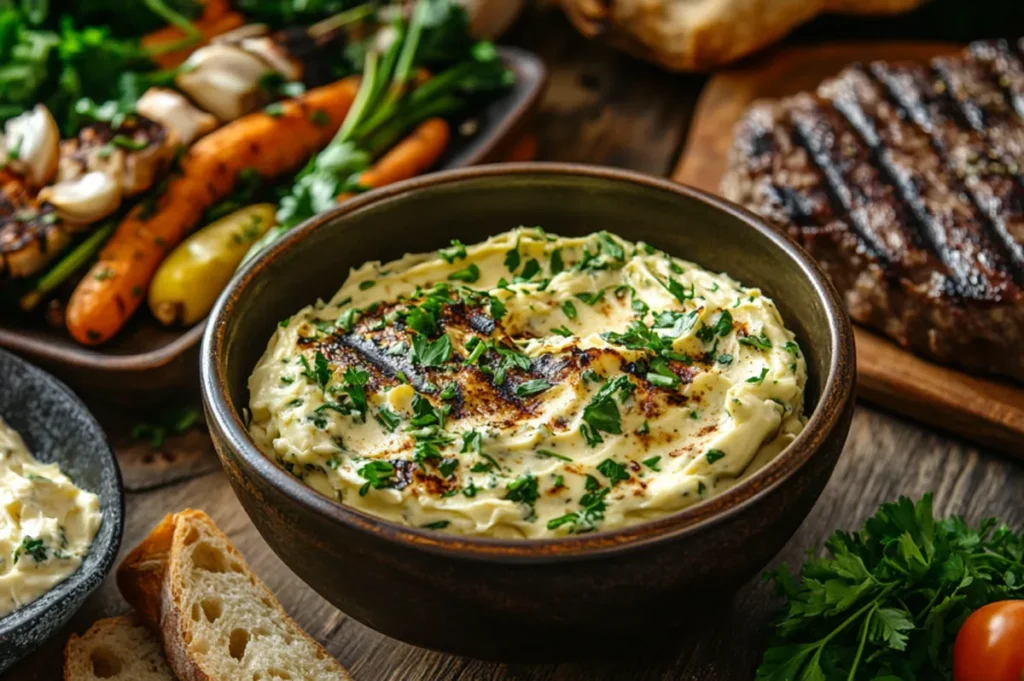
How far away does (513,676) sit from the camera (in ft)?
7.97

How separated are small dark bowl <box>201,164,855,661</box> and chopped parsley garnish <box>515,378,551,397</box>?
471mm

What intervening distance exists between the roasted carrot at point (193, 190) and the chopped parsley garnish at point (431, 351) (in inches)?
51.9

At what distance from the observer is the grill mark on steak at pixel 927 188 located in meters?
3.03

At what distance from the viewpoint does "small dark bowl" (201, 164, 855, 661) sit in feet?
6.36

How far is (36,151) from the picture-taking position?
3436 millimetres

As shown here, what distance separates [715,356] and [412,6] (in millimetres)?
2549

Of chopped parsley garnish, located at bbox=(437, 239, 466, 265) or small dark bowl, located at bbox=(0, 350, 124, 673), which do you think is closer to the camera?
small dark bowl, located at bbox=(0, 350, 124, 673)

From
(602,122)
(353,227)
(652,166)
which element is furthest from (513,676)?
(602,122)

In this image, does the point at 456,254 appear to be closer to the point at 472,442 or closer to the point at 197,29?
the point at 472,442

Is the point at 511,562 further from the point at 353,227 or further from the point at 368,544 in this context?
the point at 353,227

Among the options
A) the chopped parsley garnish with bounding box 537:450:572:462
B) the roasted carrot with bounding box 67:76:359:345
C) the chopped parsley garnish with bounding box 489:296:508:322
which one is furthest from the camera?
the roasted carrot with bounding box 67:76:359:345

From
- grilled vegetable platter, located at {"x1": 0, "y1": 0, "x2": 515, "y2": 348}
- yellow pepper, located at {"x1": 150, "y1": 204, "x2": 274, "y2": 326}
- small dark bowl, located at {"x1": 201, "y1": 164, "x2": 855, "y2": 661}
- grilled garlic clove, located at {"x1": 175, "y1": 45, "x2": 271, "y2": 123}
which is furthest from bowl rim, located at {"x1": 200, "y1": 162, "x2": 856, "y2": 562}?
grilled garlic clove, located at {"x1": 175, "y1": 45, "x2": 271, "y2": 123}

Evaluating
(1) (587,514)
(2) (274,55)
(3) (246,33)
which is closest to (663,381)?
(1) (587,514)

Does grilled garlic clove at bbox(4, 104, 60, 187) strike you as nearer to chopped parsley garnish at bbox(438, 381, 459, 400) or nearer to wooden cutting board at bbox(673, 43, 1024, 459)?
chopped parsley garnish at bbox(438, 381, 459, 400)
